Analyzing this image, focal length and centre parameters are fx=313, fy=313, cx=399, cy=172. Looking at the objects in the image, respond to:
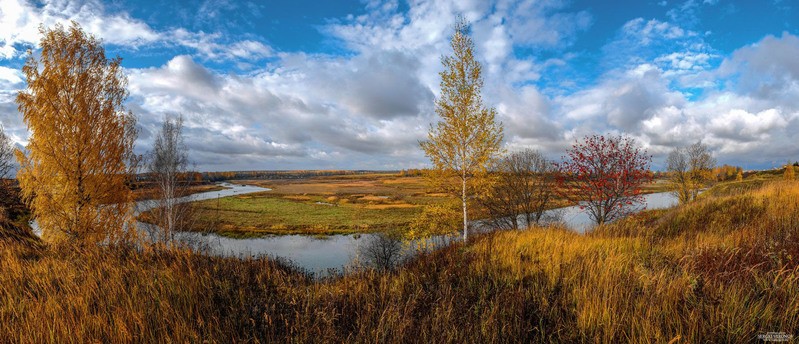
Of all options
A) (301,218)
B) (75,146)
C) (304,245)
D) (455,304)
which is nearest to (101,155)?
(75,146)

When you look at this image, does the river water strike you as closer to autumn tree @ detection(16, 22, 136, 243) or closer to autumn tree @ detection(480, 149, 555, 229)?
autumn tree @ detection(480, 149, 555, 229)

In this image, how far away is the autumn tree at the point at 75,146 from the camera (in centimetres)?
1177

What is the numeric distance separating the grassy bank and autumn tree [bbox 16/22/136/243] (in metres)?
7.88

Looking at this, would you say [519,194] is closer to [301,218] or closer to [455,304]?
[455,304]

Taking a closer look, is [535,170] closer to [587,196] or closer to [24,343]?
[587,196]

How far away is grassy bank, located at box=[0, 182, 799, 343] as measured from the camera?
3.12m

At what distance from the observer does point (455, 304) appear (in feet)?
13.6

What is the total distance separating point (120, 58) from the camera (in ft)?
46.9

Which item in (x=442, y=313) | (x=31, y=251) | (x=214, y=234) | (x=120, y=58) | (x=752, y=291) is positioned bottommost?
(x=214, y=234)

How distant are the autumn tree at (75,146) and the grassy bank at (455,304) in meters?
7.88

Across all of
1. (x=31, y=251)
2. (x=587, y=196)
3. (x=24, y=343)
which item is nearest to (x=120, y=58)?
(x=31, y=251)

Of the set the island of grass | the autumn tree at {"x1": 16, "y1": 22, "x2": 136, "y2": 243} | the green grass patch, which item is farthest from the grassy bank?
the green grass patch

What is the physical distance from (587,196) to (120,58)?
2497 centimetres

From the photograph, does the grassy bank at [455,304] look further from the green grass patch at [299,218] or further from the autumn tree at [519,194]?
the green grass patch at [299,218]
